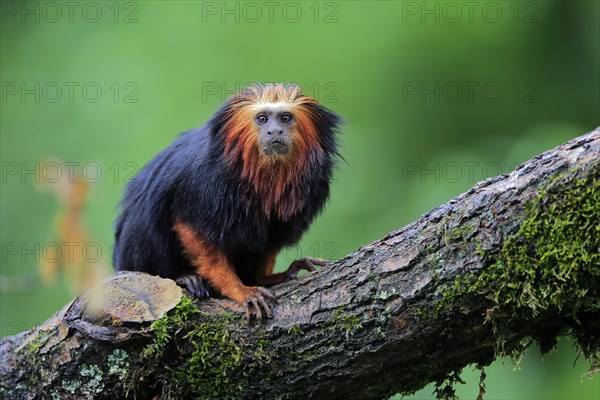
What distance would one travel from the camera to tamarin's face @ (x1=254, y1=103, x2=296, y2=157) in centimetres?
505

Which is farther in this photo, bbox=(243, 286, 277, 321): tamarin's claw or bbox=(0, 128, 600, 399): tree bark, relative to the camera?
bbox=(243, 286, 277, 321): tamarin's claw

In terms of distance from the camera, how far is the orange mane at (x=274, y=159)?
16.5ft

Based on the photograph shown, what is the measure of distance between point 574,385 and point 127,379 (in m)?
4.33

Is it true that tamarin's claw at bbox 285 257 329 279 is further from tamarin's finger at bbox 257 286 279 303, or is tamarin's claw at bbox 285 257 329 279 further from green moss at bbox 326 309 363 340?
green moss at bbox 326 309 363 340

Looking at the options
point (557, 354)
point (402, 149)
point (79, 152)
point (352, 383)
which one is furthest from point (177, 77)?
point (352, 383)

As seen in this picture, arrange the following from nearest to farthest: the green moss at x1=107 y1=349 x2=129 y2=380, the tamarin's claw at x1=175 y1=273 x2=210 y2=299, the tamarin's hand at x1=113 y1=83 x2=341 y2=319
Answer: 1. the green moss at x1=107 y1=349 x2=129 y2=380
2. the tamarin's claw at x1=175 y1=273 x2=210 y2=299
3. the tamarin's hand at x1=113 y1=83 x2=341 y2=319

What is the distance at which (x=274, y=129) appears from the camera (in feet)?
16.7

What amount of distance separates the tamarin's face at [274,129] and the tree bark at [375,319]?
1.09 meters

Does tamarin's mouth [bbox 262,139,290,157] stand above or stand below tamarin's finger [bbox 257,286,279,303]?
above

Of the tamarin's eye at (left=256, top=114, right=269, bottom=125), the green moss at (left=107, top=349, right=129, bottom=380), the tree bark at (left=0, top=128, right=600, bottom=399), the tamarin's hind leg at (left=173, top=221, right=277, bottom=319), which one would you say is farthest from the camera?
the tamarin's eye at (left=256, top=114, right=269, bottom=125)

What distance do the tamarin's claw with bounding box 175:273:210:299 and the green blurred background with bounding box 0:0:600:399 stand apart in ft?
10.4

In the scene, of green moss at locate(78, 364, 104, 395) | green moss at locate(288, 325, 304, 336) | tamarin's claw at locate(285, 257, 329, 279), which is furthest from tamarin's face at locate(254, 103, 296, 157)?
green moss at locate(78, 364, 104, 395)

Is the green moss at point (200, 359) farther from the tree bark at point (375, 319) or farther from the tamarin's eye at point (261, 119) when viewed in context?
the tamarin's eye at point (261, 119)

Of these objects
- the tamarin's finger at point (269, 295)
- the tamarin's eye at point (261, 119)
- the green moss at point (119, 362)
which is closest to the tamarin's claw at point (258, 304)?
the tamarin's finger at point (269, 295)
